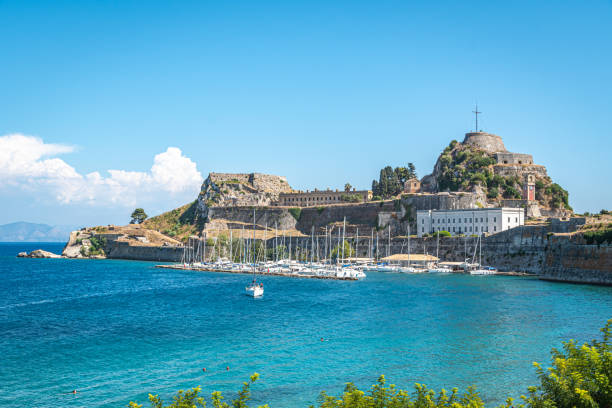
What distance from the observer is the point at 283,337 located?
94.6 ft

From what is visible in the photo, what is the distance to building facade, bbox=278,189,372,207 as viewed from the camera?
101562 mm

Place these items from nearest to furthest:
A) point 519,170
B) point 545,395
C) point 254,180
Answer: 1. point 545,395
2. point 519,170
3. point 254,180

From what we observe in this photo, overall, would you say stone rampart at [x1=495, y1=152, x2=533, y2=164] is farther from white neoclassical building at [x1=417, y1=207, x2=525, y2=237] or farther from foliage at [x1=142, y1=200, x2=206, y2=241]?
foliage at [x1=142, y1=200, x2=206, y2=241]

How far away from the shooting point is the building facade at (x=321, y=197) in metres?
102

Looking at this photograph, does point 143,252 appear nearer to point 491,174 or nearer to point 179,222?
point 179,222

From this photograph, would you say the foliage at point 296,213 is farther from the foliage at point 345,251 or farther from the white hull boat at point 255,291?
the white hull boat at point 255,291

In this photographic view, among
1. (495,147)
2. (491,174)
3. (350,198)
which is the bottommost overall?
(350,198)

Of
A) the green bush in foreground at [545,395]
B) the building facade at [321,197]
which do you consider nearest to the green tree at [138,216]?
the building facade at [321,197]

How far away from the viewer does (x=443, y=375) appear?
21.6m

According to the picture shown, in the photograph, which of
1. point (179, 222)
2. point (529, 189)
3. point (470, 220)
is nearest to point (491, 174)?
point (529, 189)

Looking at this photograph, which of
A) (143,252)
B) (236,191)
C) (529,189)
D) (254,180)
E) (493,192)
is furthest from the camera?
(254,180)

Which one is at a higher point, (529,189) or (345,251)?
(529,189)

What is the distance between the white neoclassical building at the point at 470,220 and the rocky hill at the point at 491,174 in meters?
9.45

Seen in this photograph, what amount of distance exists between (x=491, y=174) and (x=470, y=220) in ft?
52.1
